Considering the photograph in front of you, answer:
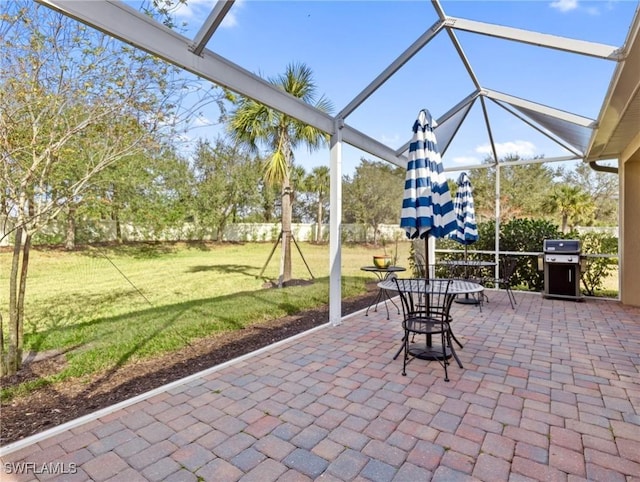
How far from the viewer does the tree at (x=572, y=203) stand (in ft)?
34.7

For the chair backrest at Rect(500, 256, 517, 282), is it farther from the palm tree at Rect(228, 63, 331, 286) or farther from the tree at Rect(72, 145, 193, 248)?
the tree at Rect(72, 145, 193, 248)

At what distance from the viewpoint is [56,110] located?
2.88 m

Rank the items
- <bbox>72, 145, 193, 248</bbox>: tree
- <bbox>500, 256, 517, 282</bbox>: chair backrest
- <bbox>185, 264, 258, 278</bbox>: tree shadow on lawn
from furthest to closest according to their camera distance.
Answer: <bbox>185, 264, 258, 278</bbox>: tree shadow on lawn < <bbox>500, 256, 517, 282</bbox>: chair backrest < <bbox>72, 145, 193, 248</bbox>: tree

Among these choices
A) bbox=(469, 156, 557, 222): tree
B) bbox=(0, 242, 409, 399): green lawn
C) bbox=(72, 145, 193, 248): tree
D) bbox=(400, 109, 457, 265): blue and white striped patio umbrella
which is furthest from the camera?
bbox=(469, 156, 557, 222): tree

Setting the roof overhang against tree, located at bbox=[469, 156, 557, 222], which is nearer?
the roof overhang

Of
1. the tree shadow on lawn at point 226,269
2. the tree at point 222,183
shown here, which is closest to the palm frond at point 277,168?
the tree shadow on lawn at point 226,269

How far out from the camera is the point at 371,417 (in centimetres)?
226

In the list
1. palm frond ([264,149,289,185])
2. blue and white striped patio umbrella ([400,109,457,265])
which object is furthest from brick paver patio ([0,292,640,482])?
palm frond ([264,149,289,185])

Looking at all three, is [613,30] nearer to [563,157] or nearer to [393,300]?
[563,157]

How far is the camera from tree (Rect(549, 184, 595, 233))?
34.7 ft

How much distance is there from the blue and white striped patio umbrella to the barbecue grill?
3.96m

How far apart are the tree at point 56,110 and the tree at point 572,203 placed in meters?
11.6

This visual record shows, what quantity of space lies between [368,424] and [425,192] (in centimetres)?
208

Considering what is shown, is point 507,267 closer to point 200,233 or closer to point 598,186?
point 598,186
